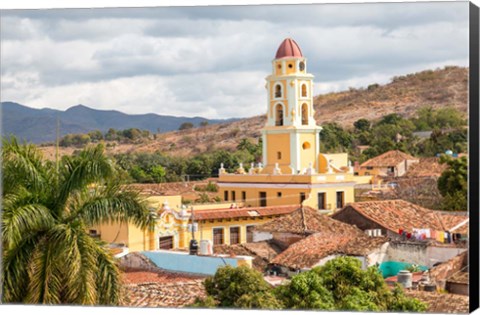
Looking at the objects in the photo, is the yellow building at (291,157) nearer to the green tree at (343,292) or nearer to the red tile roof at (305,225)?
the red tile roof at (305,225)

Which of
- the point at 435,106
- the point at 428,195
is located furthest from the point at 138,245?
the point at 435,106

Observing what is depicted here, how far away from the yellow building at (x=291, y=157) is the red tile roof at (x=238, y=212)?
4.18 ft

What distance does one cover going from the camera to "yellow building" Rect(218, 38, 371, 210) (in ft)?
65.3

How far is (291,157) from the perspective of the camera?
832 inches

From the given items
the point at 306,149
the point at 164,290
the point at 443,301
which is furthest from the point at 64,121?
the point at 443,301

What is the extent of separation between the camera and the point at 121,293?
9.15 meters

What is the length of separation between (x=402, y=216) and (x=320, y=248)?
455 cm

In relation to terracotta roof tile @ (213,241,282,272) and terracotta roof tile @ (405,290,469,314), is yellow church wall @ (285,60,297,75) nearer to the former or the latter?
terracotta roof tile @ (213,241,282,272)

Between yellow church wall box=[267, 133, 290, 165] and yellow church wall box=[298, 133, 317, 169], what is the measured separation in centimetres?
32

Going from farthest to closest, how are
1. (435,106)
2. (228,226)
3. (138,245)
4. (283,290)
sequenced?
(435,106) → (228,226) → (138,245) → (283,290)


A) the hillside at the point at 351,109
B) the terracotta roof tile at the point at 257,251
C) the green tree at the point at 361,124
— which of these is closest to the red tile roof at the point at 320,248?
the terracotta roof tile at the point at 257,251

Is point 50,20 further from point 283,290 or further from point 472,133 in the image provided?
point 472,133

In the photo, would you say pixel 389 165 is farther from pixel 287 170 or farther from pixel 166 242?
pixel 166 242

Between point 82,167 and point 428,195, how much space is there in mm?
16874
